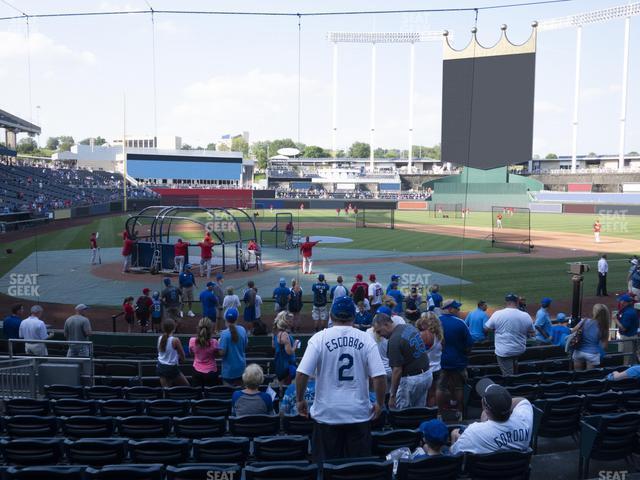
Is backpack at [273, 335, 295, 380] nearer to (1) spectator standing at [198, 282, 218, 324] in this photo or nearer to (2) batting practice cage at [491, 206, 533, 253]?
(1) spectator standing at [198, 282, 218, 324]

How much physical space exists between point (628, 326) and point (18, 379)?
417 inches

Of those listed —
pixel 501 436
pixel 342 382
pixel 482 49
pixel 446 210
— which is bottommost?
pixel 501 436

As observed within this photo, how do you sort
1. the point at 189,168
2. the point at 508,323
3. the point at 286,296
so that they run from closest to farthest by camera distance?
the point at 508,323, the point at 286,296, the point at 189,168

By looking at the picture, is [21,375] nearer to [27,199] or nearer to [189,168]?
[27,199]

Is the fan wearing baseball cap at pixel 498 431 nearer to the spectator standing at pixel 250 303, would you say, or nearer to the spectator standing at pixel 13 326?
the spectator standing at pixel 13 326

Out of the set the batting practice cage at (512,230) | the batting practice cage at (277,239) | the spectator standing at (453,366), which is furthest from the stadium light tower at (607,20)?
the spectator standing at (453,366)

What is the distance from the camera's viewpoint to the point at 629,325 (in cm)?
1003

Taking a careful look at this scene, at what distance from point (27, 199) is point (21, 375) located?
33254 mm

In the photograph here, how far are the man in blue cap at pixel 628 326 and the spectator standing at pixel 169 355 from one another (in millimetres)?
7631

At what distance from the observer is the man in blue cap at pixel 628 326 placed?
9961mm

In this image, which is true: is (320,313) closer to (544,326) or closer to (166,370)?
(544,326)

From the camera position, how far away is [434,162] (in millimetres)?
104562

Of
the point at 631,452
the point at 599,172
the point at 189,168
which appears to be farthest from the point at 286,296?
the point at 599,172

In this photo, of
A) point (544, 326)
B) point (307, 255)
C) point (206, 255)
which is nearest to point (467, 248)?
point (307, 255)
